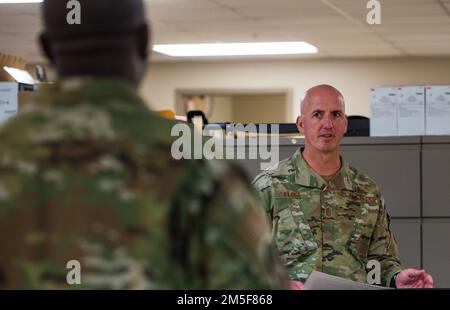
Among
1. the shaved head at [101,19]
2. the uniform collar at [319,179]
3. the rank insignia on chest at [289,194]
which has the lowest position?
the rank insignia on chest at [289,194]

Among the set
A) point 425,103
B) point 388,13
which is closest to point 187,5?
point 388,13

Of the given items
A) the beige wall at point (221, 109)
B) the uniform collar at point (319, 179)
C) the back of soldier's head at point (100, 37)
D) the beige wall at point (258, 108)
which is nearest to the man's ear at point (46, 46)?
the back of soldier's head at point (100, 37)

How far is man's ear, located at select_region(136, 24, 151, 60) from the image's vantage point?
0.93 meters

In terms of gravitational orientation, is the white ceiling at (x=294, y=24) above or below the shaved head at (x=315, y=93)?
above

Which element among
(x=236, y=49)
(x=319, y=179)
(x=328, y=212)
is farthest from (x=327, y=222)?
(x=236, y=49)

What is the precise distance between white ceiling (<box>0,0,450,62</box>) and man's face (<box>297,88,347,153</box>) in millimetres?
3360

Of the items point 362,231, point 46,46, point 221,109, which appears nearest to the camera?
point 46,46

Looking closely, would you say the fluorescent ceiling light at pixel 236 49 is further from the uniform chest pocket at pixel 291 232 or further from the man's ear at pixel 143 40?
the man's ear at pixel 143 40

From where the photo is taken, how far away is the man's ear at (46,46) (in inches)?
37.5

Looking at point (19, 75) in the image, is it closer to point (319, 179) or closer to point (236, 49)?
point (319, 179)

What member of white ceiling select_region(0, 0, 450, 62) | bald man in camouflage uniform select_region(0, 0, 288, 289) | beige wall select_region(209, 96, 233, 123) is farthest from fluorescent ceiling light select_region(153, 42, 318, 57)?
bald man in camouflage uniform select_region(0, 0, 288, 289)

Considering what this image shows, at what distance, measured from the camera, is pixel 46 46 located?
97cm

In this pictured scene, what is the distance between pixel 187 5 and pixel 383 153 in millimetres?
3059

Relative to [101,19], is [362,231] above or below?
below
